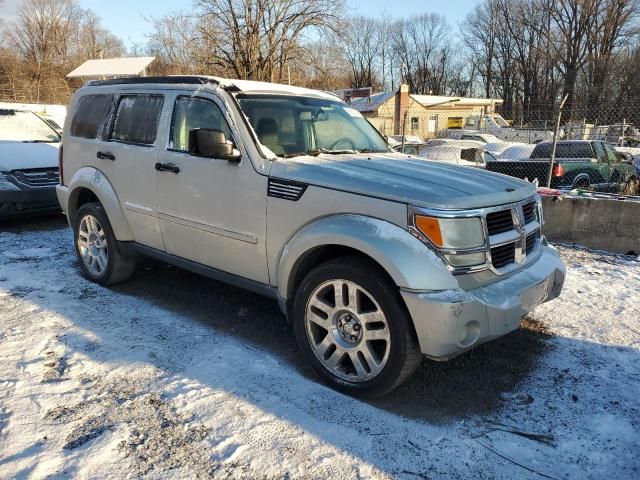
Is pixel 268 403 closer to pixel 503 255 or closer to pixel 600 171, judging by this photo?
pixel 503 255

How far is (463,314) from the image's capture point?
2908 millimetres

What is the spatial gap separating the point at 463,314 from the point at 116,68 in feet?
60.1

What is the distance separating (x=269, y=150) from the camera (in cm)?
382

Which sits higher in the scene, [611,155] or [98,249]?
[611,155]

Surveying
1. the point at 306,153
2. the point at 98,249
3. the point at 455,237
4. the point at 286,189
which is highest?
the point at 306,153

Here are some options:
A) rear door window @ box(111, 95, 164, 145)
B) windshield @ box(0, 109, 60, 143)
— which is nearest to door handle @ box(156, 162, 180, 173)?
rear door window @ box(111, 95, 164, 145)

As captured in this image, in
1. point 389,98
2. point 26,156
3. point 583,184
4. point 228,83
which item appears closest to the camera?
point 228,83

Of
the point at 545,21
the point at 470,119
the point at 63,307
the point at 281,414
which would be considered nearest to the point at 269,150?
the point at 281,414

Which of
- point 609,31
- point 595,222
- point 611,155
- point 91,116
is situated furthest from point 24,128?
point 609,31

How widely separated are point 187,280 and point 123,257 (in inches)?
28.9

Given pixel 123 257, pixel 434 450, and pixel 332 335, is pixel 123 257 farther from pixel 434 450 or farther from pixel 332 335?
pixel 434 450

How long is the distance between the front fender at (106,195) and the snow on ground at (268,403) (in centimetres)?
65

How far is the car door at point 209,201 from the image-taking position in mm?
3750

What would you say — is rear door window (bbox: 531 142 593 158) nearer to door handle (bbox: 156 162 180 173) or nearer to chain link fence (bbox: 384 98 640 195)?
chain link fence (bbox: 384 98 640 195)
